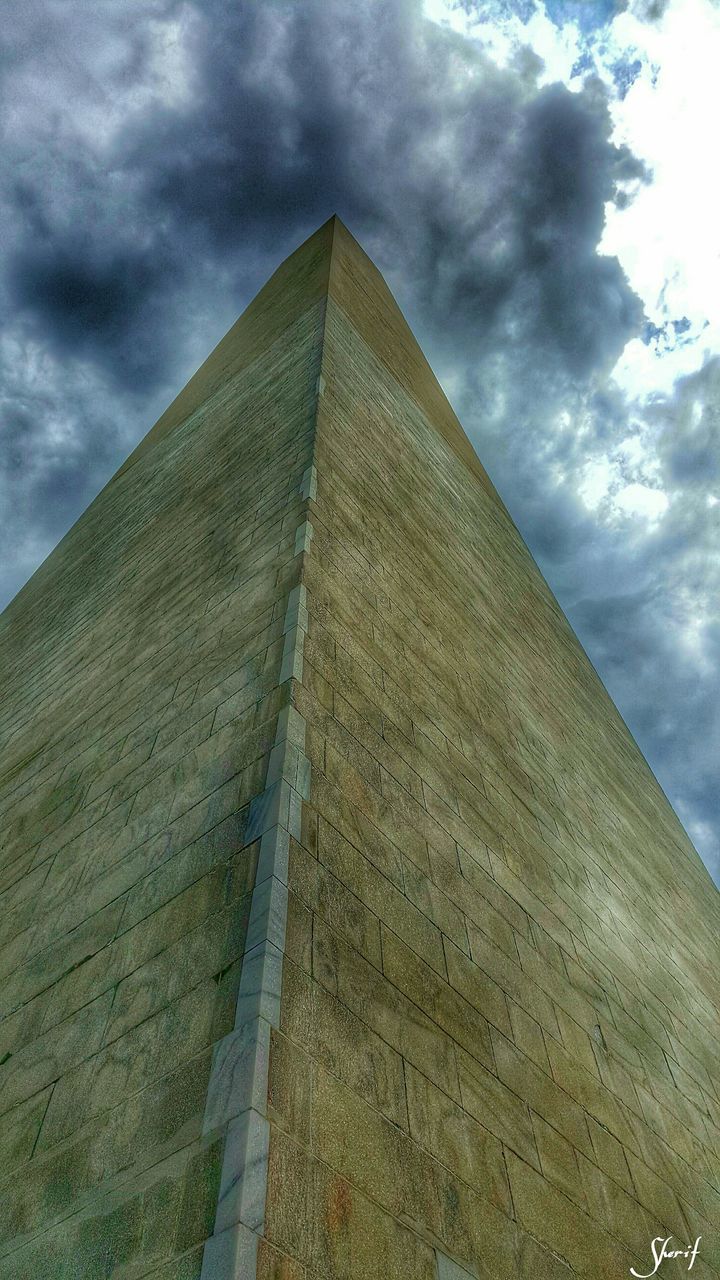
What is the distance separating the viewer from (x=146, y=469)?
1315 cm

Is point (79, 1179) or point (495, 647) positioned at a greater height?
point (495, 647)

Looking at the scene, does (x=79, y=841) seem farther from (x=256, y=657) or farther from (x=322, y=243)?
(x=322, y=243)

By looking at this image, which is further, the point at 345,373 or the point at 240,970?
the point at 345,373

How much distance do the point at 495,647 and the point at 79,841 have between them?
15.6ft

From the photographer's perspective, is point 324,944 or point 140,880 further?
point 140,880

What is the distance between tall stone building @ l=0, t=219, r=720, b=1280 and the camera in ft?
8.07

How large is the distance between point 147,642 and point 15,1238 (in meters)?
4.01

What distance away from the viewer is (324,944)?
9.77 ft

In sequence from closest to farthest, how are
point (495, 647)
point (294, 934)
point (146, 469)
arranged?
1. point (294, 934)
2. point (495, 647)
3. point (146, 469)

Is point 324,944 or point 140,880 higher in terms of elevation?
point 140,880

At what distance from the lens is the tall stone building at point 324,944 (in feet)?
8.07

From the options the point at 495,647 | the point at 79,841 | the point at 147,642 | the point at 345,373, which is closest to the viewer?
the point at 79,841

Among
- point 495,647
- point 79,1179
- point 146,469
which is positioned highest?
point 146,469

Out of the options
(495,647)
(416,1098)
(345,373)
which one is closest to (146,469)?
(345,373)
